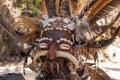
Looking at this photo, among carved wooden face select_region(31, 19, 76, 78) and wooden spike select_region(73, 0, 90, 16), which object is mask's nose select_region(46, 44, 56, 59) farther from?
wooden spike select_region(73, 0, 90, 16)

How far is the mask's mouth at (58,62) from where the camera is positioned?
2213 millimetres

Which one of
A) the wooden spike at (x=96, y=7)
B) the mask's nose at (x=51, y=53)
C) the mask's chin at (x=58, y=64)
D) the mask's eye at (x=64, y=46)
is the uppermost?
the wooden spike at (x=96, y=7)

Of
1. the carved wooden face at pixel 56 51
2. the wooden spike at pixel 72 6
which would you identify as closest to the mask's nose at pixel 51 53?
the carved wooden face at pixel 56 51

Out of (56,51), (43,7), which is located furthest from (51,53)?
(43,7)

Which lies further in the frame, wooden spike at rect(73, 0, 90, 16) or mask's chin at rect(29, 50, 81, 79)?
wooden spike at rect(73, 0, 90, 16)

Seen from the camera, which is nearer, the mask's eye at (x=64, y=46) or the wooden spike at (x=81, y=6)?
the mask's eye at (x=64, y=46)

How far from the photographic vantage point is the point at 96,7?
2.60 metres

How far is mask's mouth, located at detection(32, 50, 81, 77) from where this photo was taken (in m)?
2.21

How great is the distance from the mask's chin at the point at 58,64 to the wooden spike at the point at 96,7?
0.45m

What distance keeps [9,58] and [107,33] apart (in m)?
9.49

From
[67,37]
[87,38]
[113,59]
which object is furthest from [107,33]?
[113,59]

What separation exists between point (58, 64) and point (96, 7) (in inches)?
22.9

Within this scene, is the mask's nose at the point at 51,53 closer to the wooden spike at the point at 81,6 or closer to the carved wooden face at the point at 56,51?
the carved wooden face at the point at 56,51

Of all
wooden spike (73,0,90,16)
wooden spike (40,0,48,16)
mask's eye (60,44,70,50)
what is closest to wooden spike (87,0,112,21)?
wooden spike (73,0,90,16)
